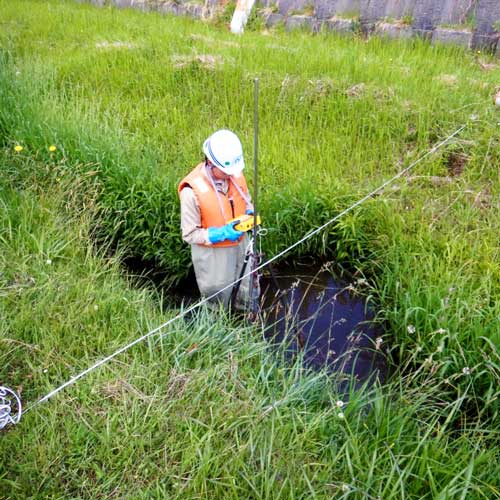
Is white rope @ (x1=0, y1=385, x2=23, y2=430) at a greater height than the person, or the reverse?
the person

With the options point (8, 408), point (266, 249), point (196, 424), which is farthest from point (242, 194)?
point (8, 408)

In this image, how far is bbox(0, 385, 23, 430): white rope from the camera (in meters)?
2.32

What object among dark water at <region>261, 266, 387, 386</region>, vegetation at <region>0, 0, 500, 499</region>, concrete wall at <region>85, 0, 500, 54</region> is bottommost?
dark water at <region>261, 266, 387, 386</region>

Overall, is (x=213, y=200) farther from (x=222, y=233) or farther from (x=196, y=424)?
(x=196, y=424)

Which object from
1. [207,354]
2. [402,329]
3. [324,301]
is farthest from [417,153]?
[207,354]

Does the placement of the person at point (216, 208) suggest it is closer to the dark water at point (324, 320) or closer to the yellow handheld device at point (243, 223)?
the yellow handheld device at point (243, 223)

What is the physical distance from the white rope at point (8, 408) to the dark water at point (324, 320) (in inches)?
60.1

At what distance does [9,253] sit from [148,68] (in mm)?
3158

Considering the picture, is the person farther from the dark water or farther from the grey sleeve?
the dark water

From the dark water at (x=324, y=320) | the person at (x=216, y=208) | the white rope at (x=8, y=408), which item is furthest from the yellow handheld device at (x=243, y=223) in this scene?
the white rope at (x=8, y=408)

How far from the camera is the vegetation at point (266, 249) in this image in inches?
88.8

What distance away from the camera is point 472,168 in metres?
4.21

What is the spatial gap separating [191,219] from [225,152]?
1.59 feet

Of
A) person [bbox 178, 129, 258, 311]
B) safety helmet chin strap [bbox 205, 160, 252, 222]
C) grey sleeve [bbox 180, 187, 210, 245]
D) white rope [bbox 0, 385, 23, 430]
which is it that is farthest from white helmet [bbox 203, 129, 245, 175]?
white rope [bbox 0, 385, 23, 430]
